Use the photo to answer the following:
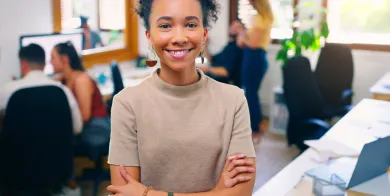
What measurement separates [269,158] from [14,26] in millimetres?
2499

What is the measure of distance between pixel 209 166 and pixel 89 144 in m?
2.21

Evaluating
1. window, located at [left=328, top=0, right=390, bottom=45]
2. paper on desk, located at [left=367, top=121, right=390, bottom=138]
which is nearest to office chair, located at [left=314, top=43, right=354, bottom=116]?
window, located at [left=328, top=0, right=390, bottom=45]

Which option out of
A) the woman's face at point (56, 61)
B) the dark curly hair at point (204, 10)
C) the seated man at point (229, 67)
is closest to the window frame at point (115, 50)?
the woman's face at point (56, 61)

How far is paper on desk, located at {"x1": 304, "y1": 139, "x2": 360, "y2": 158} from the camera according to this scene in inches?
81.2

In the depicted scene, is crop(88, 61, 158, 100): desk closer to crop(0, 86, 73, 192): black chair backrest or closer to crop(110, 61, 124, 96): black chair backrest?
crop(110, 61, 124, 96): black chair backrest

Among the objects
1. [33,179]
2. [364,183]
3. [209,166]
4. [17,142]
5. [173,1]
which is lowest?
[33,179]

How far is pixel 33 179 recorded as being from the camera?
269cm

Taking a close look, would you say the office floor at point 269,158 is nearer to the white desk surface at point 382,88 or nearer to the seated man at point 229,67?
the seated man at point 229,67

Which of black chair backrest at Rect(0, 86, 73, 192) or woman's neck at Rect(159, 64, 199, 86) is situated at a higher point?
woman's neck at Rect(159, 64, 199, 86)

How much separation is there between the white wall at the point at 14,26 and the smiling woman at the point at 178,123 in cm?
276

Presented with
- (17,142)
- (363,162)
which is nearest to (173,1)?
(363,162)

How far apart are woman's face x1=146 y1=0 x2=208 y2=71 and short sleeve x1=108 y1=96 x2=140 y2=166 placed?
0.16 metres

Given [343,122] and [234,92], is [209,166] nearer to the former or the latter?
[234,92]

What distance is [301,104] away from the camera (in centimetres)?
305
